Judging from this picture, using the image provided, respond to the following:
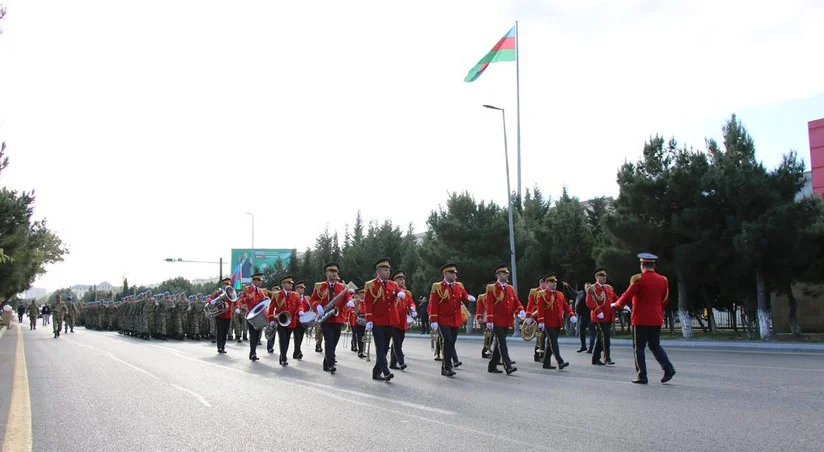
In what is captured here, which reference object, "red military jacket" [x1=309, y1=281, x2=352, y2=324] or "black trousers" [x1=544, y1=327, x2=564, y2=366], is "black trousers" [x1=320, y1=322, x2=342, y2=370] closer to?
"red military jacket" [x1=309, y1=281, x2=352, y2=324]

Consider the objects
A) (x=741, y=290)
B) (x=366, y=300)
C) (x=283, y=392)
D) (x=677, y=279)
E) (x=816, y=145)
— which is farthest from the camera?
(x=816, y=145)

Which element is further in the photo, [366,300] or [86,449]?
[366,300]

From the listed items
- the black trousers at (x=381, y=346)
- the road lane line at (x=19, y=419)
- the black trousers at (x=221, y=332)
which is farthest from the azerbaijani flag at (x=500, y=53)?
the road lane line at (x=19, y=419)

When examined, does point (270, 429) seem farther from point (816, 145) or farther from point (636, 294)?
point (816, 145)

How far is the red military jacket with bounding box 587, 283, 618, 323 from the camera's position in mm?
15594

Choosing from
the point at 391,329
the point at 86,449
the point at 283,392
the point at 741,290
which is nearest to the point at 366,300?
the point at 391,329

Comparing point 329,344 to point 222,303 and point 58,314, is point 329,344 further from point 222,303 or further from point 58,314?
point 58,314

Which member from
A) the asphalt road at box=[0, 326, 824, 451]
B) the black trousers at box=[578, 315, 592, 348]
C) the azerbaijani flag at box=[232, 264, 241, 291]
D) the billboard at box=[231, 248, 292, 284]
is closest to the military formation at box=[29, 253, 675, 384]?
the asphalt road at box=[0, 326, 824, 451]

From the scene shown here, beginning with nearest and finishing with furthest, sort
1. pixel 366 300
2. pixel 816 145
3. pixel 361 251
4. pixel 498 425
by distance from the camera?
pixel 498 425 → pixel 366 300 → pixel 816 145 → pixel 361 251

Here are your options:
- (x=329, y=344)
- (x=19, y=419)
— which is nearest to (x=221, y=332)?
(x=329, y=344)

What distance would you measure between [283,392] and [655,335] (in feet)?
19.4

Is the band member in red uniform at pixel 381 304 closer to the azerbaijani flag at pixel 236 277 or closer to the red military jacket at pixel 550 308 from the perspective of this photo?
the red military jacket at pixel 550 308

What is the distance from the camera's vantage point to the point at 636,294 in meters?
11.7

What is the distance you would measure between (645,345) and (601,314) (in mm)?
4048
